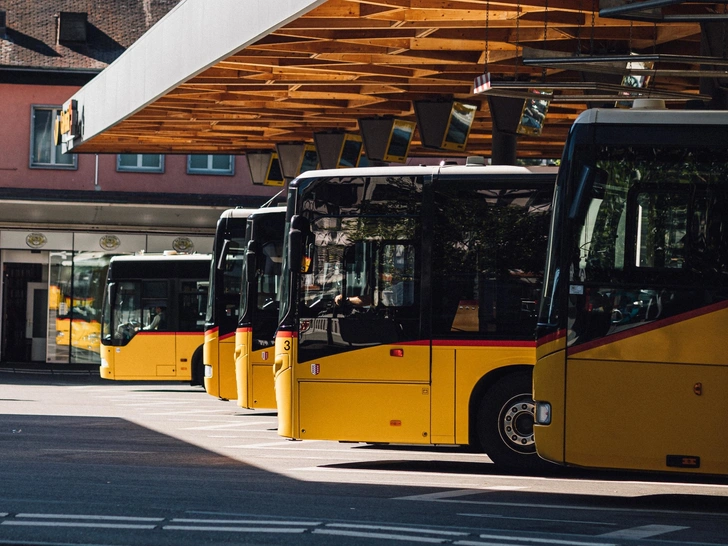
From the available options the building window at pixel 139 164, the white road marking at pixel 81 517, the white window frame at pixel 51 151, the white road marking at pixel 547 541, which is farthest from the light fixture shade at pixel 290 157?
the white road marking at pixel 547 541

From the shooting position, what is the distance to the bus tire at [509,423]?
13438 millimetres

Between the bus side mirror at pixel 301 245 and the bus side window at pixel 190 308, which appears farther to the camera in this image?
the bus side window at pixel 190 308

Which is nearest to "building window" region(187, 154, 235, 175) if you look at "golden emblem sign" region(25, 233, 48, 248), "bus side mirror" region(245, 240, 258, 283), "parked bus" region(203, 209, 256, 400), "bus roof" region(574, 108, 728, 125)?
"golden emblem sign" region(25, 233, 48, 248)

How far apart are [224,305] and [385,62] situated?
5.65 m

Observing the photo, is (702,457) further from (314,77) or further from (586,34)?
(314,77)

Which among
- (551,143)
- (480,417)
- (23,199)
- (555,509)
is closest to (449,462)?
(480,417)

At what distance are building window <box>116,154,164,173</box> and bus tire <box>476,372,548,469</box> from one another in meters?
27.0

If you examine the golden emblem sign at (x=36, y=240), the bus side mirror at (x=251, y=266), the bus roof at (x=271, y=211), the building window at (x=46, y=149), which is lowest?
the bus side mirror at (x=251, y=266)

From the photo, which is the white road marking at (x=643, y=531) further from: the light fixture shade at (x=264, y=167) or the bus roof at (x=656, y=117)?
the light fixture shade at (x=264, y=167)

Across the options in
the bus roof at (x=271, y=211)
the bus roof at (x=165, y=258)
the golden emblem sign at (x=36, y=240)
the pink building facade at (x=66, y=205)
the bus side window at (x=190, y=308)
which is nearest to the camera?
the bus roof at (x=271, y=211)

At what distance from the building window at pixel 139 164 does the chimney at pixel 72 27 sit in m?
4.61

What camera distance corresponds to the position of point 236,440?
17.1 meters

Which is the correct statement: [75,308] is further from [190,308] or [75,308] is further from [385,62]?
[385,62]

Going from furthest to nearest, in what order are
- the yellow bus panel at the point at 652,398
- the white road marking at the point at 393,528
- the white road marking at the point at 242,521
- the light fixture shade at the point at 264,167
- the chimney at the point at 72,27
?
the chimney at the point at 72,27, the light fixture shade at the point at 264,167, the yellow bus panel at the point at 652,398, the white road marking at the point at 242,521, the white road marking at the point at 393,528
